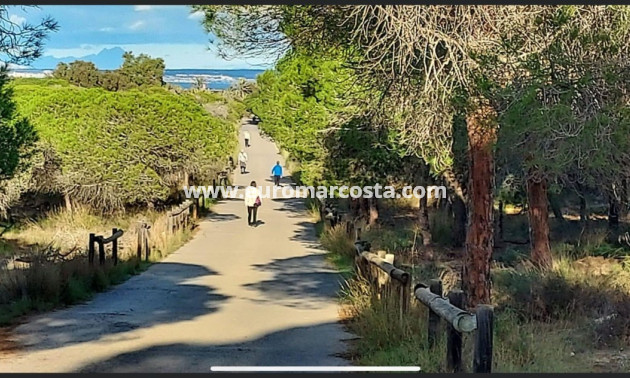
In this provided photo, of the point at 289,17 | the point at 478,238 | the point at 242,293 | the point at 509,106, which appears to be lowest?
the point at 242,293

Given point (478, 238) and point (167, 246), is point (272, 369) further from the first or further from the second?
point (167, 246)

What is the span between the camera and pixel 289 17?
9648 mm

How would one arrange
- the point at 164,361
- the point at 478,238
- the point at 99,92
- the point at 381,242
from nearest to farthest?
the point at 164,361, the point at 478,238, the point at 381,242, the point at 99,92

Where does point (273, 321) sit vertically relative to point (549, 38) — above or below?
below

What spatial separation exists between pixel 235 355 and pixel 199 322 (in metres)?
2.46

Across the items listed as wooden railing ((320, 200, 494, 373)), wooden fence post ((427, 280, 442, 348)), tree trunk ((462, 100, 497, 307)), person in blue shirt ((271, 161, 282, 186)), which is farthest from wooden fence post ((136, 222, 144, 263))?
person in blue shirt ((271, 161, 282, 186))

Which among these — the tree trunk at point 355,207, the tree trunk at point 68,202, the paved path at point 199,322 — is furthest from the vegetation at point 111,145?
the paved path at point 199,322

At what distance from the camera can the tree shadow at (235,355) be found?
8297 millimetres

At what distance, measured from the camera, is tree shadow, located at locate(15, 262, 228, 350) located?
10.1 m

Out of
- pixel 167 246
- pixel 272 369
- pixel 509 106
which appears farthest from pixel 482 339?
pixel 167 246

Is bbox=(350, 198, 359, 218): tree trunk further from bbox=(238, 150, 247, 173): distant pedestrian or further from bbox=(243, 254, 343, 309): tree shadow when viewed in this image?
bbox=(238, 150, 247, 173): distant pedestrian

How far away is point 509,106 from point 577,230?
69.0ft

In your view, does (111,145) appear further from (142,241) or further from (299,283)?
(299,283)

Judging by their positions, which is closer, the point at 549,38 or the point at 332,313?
the point at 549,38
